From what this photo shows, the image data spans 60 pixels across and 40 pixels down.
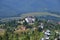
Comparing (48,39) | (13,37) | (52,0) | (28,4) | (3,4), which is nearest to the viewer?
(13,37)

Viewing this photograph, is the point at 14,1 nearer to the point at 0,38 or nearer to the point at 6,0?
the point at 6,0

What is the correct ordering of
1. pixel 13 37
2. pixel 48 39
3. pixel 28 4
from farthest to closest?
pixel 28 4
pixel 48 39
pixel 13 37

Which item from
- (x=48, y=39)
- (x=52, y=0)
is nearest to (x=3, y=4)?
(x=52, y=0)

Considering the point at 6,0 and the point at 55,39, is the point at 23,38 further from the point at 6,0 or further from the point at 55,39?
the point at 6,0

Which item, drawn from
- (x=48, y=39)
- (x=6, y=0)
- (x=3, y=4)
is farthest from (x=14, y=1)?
(x=48, y=39)

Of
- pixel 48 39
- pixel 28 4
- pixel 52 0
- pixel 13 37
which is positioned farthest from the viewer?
pixel 52 0

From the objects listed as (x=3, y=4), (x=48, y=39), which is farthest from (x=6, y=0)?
(x=48, y=39)

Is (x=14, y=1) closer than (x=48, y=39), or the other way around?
(x=48, y=39)

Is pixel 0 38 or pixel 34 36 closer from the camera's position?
pixel 0 38

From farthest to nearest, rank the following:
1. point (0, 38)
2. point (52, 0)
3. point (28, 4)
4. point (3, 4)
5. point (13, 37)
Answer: point (52, 0)
point (28, 4)
point (3, 4)
point (13, 37)
point (0, 38)
